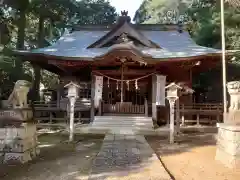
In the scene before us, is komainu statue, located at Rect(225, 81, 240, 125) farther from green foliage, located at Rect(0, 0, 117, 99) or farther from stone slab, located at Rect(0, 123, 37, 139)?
green foliage, located at Rect(0, 0, 117, 99)

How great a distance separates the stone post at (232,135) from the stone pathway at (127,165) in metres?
1.54

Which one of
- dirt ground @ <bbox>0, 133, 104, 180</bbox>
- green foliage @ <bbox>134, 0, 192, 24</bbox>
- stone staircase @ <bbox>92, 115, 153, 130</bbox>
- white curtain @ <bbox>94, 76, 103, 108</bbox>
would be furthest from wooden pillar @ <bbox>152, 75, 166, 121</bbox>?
green foliage @ <bbox>134, 0, 192, 24</bbox>

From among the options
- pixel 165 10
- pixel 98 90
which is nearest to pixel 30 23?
pixel 165 10

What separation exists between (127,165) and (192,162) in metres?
1.67

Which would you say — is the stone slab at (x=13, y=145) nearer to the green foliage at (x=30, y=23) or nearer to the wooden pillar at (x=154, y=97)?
the green foliage at (x=30, y=23)

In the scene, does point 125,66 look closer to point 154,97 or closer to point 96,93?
point 96,93

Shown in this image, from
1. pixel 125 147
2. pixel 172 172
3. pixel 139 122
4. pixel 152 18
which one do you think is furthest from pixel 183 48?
pixel 152 18

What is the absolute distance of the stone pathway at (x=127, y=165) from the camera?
4.61m

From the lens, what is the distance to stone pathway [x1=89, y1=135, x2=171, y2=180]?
15.1 ft

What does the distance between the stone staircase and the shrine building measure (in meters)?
0.35

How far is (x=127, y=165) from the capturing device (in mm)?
5426

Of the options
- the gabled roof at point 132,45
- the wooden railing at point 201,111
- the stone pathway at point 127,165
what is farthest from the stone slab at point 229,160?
the gabled roof at point 132,45

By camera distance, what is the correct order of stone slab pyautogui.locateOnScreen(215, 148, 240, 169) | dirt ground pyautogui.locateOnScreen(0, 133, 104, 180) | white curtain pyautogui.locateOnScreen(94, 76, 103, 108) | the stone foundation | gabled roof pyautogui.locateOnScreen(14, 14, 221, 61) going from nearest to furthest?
dirt ground pyautogui.locateOnScreen(0, 133, 104, 180) < stone slab pyautogui.locateOnScreen(215, 148, 240, 169) < the stone foundation < gabled roof pyautogui.locateOnScreen(14, 14, 221, 61) < white curtain pyautogui.locateOnScreen(94, 76, 103, 108)

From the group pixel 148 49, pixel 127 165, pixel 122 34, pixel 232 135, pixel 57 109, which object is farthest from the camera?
pixel 122 34
